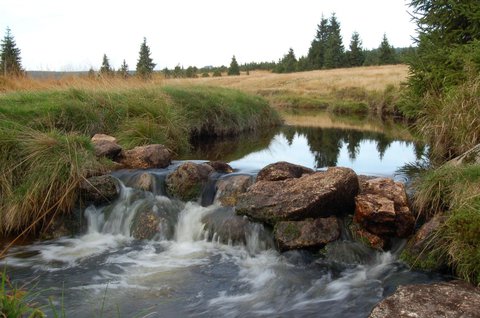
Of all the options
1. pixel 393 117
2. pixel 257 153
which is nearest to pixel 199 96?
pixel 257 153

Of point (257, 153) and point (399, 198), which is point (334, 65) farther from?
point (399, 198)

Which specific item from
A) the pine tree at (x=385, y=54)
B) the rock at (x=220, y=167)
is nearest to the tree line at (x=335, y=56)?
the pine tree at (x=385, y=54)

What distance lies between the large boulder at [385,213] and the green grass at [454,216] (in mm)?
277

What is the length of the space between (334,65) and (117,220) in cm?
6174

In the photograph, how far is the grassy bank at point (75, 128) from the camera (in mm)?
6504

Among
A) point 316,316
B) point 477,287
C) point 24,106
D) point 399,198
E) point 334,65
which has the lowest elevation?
point 316,316

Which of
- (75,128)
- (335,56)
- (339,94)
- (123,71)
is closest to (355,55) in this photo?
(335,56)

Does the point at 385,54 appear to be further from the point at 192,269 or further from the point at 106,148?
the point at 192,269

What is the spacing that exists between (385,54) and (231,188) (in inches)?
2336

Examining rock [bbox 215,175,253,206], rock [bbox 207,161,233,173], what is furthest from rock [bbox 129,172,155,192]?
rock [bbox 207,161,233,173]

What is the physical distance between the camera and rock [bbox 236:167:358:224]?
234 inches

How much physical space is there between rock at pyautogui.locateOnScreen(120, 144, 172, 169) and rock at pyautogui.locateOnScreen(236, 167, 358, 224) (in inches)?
105

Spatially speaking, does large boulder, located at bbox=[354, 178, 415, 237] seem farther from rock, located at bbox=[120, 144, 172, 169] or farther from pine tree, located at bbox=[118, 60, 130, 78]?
pine tree, located at bbox=[118, 60, 130, 78]

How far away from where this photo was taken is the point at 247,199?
6.50 meters
